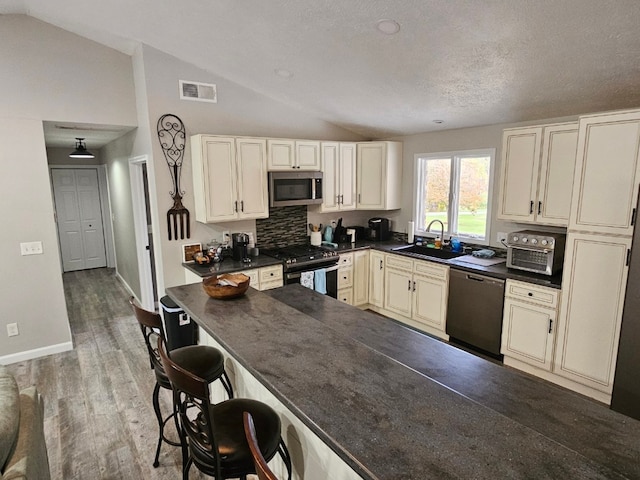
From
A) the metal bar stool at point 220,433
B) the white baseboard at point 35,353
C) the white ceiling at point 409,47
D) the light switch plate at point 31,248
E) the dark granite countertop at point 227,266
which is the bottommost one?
the white baseboard at point 35,353

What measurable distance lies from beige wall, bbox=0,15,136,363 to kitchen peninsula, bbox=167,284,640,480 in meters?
2.76

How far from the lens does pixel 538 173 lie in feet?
11.2

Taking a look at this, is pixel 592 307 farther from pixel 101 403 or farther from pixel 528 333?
pixel 101 403

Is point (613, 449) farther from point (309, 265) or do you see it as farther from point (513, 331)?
point (309, 265)

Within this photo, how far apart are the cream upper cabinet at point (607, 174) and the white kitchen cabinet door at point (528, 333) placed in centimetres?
82

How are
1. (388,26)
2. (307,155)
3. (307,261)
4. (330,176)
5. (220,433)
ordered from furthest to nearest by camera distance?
(330,176), (307,155), (307,261), (388,26), (220,433)

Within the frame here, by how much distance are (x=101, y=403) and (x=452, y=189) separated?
4.24 m

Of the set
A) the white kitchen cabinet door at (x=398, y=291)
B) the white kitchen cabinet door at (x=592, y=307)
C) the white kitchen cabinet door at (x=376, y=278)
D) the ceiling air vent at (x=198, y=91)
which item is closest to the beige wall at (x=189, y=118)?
the ceiling air vent at (x=198, y=91)

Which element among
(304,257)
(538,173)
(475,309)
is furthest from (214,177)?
(538,173)

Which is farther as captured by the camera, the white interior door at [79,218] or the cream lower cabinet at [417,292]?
the white interior door at [79,218]

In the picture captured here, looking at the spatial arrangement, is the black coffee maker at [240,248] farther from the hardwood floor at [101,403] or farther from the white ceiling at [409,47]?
the white ceiling at [409,47]

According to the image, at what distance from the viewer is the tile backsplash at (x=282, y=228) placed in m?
4.58

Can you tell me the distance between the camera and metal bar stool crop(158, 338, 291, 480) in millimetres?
1381

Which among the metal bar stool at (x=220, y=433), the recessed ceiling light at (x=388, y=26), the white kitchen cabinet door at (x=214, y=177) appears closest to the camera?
the metal bar stool at (x=220, y=433)
